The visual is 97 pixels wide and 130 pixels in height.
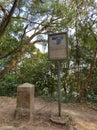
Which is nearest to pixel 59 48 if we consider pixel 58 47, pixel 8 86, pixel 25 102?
pixel 58 47

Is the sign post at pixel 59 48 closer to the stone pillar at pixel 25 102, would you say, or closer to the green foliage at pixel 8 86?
the stone pillar at pixel 25 102

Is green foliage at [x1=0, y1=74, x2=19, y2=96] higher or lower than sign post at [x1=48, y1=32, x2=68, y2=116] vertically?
lower

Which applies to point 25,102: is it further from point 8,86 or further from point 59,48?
point 8,86

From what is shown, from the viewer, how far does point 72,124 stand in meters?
4.70

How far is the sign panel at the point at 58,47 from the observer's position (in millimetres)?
5016

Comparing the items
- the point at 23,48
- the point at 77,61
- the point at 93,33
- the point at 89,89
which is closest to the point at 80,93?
the point at 89,89

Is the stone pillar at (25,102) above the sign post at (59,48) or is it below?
below

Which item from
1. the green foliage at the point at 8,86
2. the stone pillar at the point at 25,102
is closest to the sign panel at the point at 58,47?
the stone pillar at the point at 25,102

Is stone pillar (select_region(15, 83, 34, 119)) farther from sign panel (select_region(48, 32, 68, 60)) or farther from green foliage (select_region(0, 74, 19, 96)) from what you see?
green foliage (select_region(0, 74, 19, 96))

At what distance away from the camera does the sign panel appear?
16.5 feet

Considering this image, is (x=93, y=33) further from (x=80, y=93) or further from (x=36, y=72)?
(x=36, y=72)

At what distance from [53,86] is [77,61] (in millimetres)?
1667

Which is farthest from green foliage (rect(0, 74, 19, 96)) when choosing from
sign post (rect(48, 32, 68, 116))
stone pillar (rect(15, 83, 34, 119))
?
sign post (rect(48, 32, 68, 116))

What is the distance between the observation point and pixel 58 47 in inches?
200
